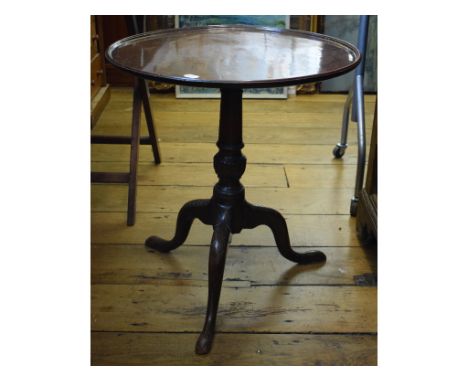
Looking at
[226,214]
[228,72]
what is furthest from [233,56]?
[226,214]

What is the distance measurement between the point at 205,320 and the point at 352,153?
1.28 m

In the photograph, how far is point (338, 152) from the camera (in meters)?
2.40

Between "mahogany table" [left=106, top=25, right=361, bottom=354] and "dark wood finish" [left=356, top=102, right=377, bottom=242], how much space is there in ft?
0.55

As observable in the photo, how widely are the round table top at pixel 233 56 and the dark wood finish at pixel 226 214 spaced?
0.10 metres

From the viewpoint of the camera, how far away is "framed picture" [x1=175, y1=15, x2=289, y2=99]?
3.10m

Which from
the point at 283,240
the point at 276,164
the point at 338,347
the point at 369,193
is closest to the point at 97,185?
the point at 276,164

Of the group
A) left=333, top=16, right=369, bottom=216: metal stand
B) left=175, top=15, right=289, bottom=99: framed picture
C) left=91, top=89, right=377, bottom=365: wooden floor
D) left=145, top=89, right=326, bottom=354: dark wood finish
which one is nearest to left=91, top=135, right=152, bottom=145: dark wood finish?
left=91, top=89, right=377, bottom=365: wooden floor

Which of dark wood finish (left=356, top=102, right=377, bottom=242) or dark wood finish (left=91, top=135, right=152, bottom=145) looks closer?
dark wood finish (left=356, top=102, right=377, bottom=242)

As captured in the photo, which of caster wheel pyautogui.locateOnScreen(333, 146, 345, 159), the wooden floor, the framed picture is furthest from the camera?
the framed picture

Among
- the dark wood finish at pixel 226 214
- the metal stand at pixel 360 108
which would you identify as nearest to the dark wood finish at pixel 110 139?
the dark wood finish at pixel 226 214

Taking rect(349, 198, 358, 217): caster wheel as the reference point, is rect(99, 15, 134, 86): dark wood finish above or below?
above

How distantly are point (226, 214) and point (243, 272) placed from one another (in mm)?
227

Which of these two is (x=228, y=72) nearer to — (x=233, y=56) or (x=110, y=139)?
(x=233, y=56)

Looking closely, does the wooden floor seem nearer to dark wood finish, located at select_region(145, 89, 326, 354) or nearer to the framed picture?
dark wood finish, located at select_region(145, 89, 326, 354)
